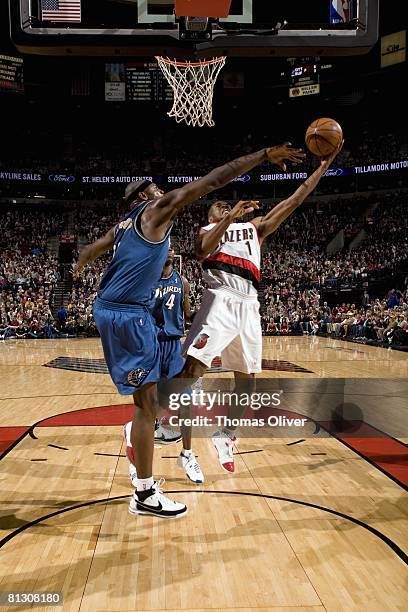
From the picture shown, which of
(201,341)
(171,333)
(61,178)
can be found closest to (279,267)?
(61,178)

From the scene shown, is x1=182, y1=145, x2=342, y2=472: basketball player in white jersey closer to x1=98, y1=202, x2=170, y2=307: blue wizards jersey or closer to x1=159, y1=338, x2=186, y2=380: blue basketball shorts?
x1=159, y1=338, x2=186, y2=380: blue basketball shorts

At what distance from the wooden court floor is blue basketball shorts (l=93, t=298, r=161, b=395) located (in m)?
0.83

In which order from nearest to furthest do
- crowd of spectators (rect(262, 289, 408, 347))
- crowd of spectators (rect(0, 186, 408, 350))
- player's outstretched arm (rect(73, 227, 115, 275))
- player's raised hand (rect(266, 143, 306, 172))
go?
player's raised hand (rect(266, 143, 306, 172)) → player's outstretched arm (rect(73, 227, 115, 275)) → crowd of spectators (rect(262, 289, 408, 347)) → crowd of spectators (rect(0, 186, 408, 350))

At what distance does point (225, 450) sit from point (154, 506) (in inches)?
40.5

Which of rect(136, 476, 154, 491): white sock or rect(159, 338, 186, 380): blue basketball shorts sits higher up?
rect(159, 338, 186, 380): blue basketball shorts

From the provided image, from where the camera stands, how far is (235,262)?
168 inches

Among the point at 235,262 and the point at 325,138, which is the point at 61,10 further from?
the point at 235,262

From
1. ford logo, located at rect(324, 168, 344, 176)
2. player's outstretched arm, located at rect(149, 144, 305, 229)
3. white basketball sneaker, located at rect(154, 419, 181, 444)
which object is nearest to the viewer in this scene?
player's outstretched arm, located at rect(149, 144, 305, 229)

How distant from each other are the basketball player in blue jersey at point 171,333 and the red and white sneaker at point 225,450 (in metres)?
0.21

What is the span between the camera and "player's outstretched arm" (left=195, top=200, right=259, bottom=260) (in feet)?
12.4

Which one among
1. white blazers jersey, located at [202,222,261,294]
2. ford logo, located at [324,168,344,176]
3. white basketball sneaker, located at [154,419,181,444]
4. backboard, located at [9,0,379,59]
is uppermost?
ford logo, located at [324,168,344,176]

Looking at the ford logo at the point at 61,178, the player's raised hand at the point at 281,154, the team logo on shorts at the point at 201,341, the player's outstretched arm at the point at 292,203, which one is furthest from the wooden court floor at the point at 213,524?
the ford logo at the point at 61,178

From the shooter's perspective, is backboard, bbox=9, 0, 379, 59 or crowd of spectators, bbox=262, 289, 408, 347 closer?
backboard, bbox=9, 0, 379, 59

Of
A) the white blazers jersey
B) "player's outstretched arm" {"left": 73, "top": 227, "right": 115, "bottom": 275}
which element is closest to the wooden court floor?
the white blazers jersey
